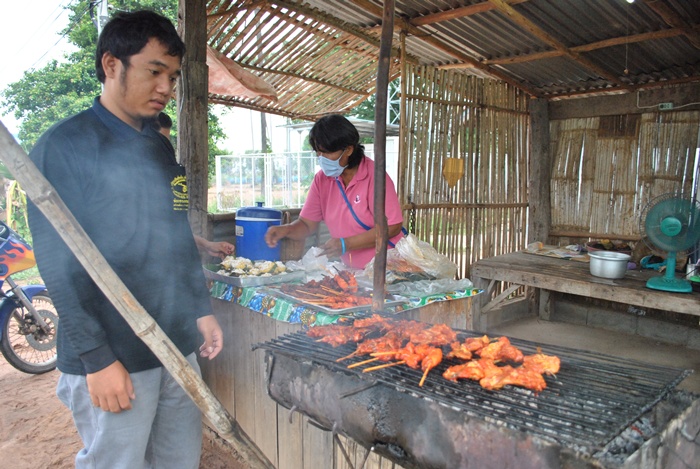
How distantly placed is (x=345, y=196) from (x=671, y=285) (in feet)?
11.3

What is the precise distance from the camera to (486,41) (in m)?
6.08

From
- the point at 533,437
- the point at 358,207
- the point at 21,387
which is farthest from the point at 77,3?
the point at 533,437

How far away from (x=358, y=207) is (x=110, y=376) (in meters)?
2.41

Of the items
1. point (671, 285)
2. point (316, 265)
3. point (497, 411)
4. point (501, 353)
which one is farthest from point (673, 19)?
point (497, 411)

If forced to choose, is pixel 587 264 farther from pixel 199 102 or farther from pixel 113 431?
pixel 113 431

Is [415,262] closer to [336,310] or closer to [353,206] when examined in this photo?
[353,206]

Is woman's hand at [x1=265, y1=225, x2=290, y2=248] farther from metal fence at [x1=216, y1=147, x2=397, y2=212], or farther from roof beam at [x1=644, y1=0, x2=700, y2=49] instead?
metal fence at [x1=216, y1=147, x2=397, y2=212]

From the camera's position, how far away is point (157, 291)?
2.32 meters

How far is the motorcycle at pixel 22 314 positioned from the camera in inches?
212

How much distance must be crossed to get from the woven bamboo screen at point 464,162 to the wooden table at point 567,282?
754mm

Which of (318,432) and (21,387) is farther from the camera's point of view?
(21,387)

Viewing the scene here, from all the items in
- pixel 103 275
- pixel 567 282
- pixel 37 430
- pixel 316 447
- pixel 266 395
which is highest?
pixel 103 275

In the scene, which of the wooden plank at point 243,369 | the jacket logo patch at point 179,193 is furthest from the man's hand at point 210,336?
the wooden plank at point 243,369

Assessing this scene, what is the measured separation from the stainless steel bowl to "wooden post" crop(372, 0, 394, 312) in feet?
11.7
